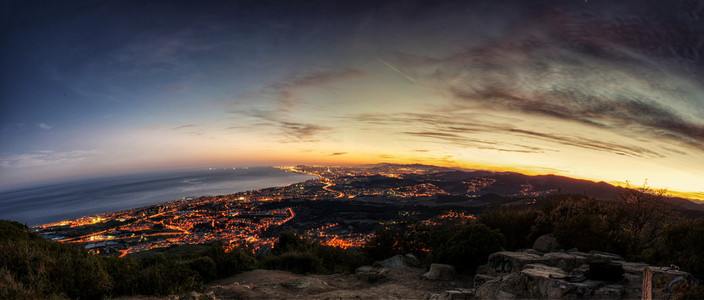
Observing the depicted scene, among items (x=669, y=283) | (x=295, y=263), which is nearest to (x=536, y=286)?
(x=669, y=283)

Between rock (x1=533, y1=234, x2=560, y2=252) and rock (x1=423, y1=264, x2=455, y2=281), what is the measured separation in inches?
161

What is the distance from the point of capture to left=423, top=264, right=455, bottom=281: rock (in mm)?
10711

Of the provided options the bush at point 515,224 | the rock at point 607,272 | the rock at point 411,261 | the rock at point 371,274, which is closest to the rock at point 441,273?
the rock at point 371,274

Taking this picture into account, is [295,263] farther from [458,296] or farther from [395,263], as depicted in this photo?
[458,296]

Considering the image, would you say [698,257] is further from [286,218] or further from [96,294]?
[286,218]

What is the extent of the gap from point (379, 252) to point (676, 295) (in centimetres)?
1207

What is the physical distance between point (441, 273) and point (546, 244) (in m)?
4.92

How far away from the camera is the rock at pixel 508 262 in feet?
28.7

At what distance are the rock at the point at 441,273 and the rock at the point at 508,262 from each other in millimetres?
A: 1618

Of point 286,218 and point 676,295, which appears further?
point 286,218

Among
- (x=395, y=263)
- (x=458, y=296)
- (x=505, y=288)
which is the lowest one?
(x=395, y=263)

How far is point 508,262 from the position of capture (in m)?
9.29

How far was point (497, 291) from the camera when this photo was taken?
7.07m

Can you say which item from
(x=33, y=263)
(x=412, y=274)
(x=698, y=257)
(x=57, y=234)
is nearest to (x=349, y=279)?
(x=412, y=274)
